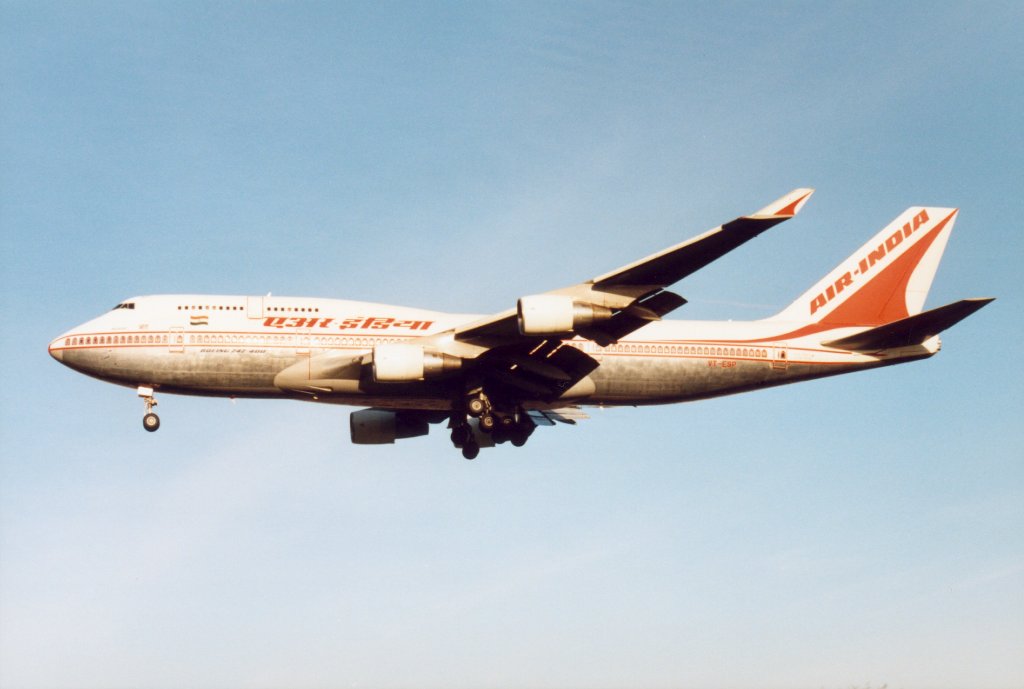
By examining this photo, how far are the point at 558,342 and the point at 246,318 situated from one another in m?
10.6

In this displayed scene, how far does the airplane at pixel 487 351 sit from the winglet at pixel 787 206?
1.70 metres

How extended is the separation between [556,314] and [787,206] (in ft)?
24.4

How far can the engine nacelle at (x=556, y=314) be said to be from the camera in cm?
3281

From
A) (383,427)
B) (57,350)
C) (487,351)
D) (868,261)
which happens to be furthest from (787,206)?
(57,350)

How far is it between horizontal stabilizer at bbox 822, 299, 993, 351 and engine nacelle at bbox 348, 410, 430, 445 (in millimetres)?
15837

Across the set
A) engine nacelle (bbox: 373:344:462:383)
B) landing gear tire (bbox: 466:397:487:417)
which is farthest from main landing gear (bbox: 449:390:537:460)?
engine nacelle (bbox: 373:344:462:383)

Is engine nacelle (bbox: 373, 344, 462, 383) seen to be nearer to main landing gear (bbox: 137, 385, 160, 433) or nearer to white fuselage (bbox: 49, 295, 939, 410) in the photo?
white fuselage (bbox: 49, 295, 939, 410)

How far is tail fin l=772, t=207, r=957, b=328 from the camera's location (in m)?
42.4

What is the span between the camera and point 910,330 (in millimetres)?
38469

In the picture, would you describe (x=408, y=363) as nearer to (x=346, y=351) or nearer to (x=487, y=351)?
(x=487, y=351)

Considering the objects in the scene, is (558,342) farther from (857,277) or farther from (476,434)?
(857,277)

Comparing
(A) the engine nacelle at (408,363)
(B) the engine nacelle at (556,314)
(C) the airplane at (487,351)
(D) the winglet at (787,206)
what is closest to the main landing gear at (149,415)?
(C) the airplane at (487,351)

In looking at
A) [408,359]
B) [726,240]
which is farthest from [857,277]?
[408,359]

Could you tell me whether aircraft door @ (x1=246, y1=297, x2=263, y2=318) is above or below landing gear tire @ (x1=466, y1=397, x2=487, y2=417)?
above
